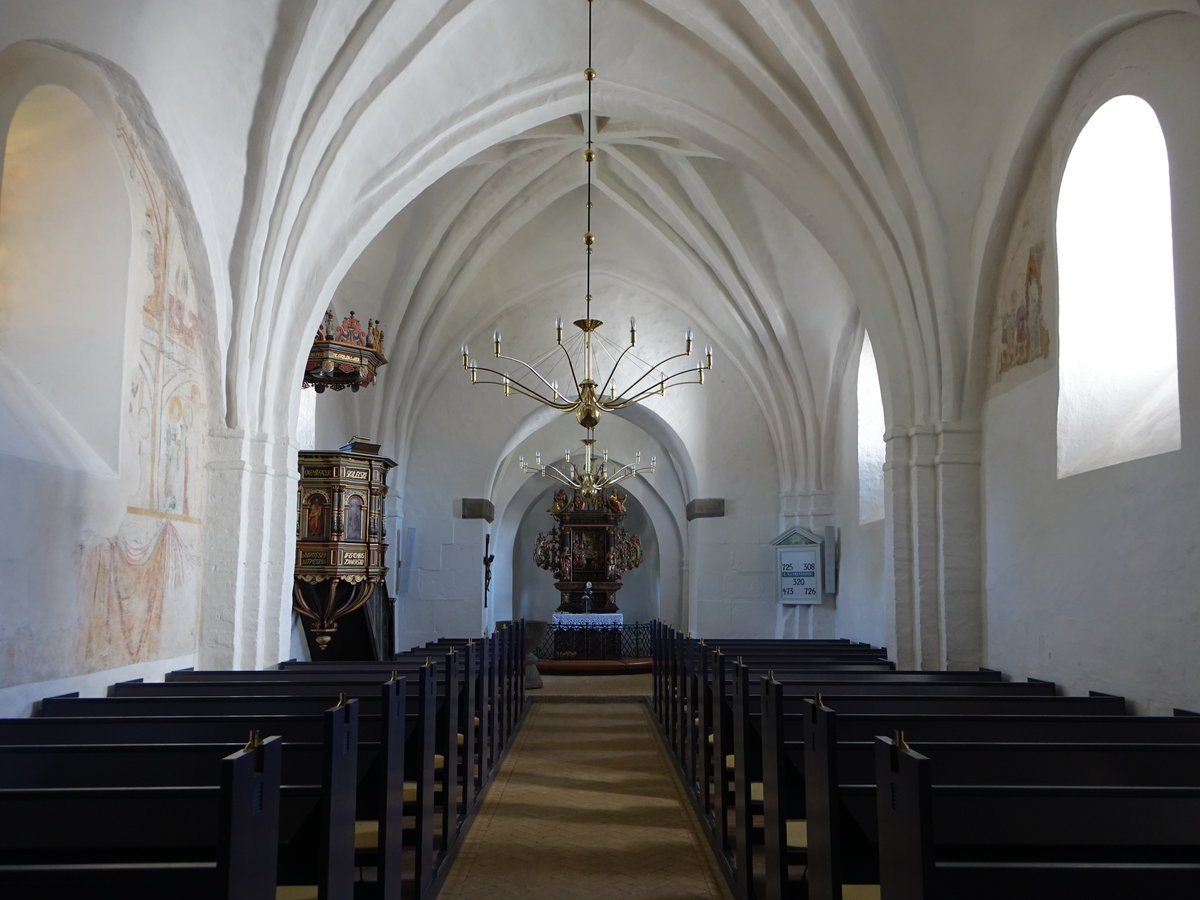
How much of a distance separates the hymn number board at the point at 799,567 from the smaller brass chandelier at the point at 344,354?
23.0 feet

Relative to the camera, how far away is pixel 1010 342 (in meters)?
8.51

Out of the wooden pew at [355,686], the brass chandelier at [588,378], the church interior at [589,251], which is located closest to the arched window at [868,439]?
the church interior at [589,251]

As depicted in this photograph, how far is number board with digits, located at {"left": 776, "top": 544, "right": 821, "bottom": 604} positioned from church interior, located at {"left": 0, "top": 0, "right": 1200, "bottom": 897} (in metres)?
1.17

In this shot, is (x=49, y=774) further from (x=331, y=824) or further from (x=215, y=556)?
(x=215, y=556)

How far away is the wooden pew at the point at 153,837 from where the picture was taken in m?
2.49

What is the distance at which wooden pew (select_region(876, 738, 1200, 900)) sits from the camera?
2.49 metres

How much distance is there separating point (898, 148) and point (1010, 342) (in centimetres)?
186

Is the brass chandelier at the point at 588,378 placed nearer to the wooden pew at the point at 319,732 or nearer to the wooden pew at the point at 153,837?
the wooden pew at the point at 319,732

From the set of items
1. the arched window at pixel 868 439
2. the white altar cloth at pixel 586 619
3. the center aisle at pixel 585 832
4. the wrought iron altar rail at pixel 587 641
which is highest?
the arched window at pixel 868 439

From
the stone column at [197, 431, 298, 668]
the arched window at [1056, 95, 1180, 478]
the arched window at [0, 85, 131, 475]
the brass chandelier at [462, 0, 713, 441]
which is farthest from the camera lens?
the brass chandelier at [462, 0, 713, 441]

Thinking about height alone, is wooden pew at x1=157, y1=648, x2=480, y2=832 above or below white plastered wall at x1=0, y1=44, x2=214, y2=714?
below

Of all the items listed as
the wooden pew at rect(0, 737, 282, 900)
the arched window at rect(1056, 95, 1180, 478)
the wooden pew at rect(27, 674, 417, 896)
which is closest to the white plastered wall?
the wooden pew at rect(27, 674, 417, 896)

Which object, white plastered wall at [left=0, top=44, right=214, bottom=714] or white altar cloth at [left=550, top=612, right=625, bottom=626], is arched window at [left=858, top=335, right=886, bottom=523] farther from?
white plastered wall at [left=0, top=44, right=214, bottom=714]

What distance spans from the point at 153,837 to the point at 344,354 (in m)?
7.47
